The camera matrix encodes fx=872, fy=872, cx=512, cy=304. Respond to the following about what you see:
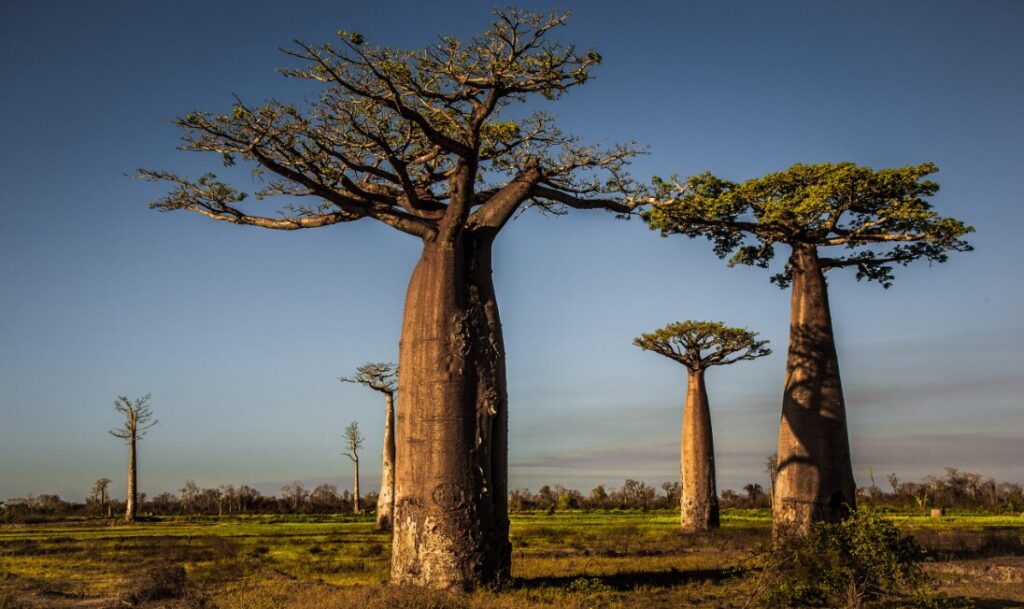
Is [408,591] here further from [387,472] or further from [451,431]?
[387,472]

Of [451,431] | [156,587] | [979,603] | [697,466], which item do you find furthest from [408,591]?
[697,466]

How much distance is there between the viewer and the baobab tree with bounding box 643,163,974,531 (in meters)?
14.1

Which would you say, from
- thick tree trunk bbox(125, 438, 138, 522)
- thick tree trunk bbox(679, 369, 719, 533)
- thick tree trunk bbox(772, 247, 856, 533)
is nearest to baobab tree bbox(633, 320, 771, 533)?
thick tree trunk bbox(679, 369, 719, 533)

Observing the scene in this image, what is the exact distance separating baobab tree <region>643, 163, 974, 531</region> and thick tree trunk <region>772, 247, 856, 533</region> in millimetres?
16

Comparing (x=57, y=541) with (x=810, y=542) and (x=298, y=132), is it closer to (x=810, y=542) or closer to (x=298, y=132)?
(x=298, y=132)

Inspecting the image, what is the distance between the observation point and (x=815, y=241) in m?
15.4

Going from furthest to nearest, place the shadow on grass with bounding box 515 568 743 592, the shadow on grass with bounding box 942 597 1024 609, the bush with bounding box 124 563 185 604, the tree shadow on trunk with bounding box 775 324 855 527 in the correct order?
the tree shadow on trunk with bounding box 775 324 855 527
the bush with bounding box 124 563 185 604
the shadow on grass with bounding box 515 568 743 592
the shadow on grass with bounding box 942 597 1024 609

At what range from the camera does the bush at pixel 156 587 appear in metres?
10.7

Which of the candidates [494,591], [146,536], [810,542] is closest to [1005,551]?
[810,542]

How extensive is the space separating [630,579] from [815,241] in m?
7.16

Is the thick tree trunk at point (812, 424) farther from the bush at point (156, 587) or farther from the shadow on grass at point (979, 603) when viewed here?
the bush at point (156, 587)

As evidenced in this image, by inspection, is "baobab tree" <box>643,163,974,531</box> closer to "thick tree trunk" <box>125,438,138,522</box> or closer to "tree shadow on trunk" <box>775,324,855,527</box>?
"tree shadow on trunk" <box>775,324,855,527</box>

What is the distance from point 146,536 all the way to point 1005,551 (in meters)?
21.4

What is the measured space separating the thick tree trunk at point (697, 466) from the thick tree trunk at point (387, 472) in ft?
26.3
